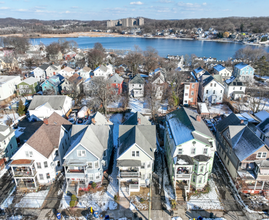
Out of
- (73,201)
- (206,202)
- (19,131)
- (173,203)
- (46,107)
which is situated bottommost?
(206,202)

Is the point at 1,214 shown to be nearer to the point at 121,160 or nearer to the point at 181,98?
the point at 121,160

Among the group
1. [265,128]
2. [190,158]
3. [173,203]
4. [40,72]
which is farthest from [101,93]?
[40,72]

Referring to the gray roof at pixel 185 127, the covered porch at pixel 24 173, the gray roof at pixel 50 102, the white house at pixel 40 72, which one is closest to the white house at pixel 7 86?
the white house at pixel 40 72

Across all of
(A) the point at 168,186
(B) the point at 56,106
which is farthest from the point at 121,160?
(B) the point at 56,106

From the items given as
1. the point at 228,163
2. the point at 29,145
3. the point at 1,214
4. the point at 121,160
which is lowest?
the point at 1,214

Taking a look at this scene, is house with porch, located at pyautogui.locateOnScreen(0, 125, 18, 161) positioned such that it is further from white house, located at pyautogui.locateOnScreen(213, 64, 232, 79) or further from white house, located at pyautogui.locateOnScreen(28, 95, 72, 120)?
white house, located at pyautogui.locateOnScreen(213, 64, 232, 79)

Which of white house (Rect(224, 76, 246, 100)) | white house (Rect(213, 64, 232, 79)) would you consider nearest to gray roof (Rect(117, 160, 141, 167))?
white house (Rect(224, 76, 246, 100))

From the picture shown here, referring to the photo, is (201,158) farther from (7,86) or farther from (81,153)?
(7,86)
